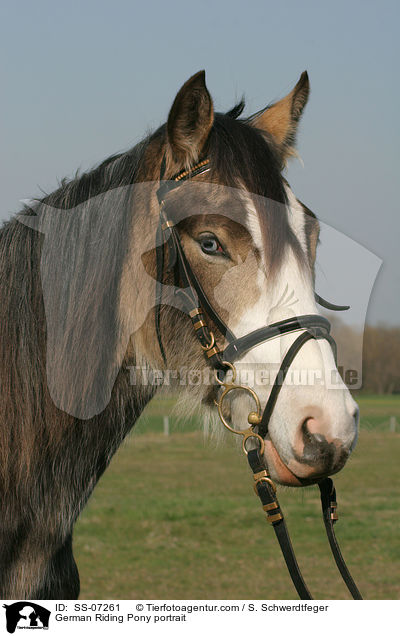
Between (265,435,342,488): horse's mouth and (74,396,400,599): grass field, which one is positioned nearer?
(265,435,342,488): horse's mouth

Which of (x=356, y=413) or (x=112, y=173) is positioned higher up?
(x=112, y=173)

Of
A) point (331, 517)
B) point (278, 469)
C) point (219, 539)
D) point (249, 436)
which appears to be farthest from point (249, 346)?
point (219, 539)

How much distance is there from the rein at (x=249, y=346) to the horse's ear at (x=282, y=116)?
704 millimetres

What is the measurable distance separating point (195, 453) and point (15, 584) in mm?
24324

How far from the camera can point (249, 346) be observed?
2.46 meters

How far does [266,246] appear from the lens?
2.51 meters

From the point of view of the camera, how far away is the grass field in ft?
27.7

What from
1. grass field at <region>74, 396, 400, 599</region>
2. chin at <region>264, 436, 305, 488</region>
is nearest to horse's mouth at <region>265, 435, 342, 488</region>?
chin at <region>264, 436, 305, 488</region>

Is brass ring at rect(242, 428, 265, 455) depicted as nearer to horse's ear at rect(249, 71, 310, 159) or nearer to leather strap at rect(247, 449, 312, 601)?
leather strap at rect(247, 449, 312, 601)

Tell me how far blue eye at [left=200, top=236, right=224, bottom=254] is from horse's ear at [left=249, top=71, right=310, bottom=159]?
0.93m

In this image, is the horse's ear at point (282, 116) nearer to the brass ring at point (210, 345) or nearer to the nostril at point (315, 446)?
the brass ring at point (210, 345)

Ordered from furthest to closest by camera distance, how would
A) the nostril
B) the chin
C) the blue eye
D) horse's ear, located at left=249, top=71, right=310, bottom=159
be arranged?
horse's ear, located at left=249, top=71, right=310, bottom=159, the blue eye, the chin, the nostril
